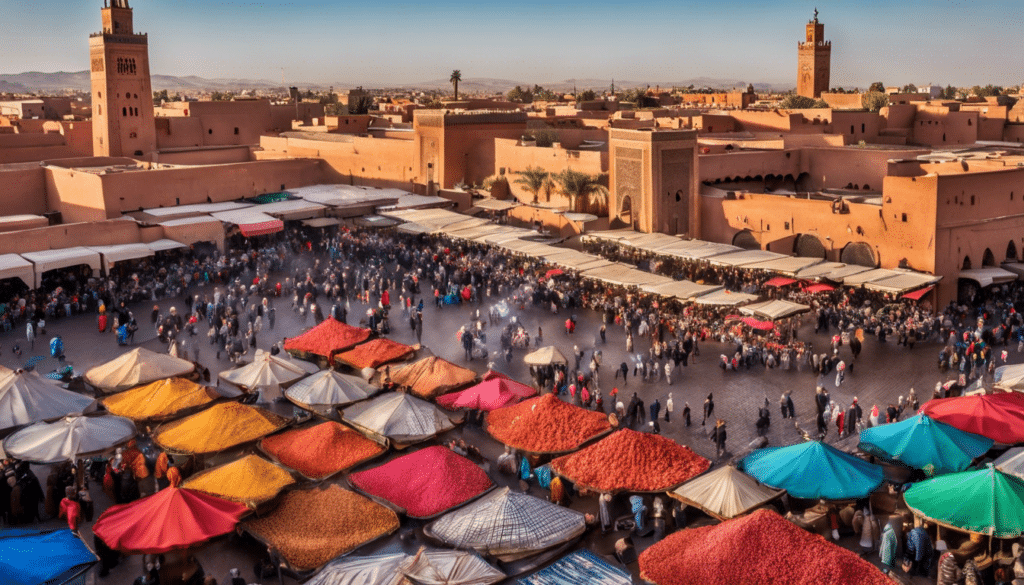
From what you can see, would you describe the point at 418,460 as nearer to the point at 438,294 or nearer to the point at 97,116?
the point at 438,294

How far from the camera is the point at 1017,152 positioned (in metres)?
33.0

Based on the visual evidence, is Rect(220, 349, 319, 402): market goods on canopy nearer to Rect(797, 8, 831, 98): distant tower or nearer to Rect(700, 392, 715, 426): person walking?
Rect(700, 392, 715, 426): person walking

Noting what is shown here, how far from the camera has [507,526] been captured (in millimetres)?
10773

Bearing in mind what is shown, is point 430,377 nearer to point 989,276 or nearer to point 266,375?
point 266,375

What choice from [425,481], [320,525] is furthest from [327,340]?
[320,525]

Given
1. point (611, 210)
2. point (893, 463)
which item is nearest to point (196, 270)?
point (611, 210)

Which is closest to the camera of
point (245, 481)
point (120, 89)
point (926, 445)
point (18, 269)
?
point (245, 481)

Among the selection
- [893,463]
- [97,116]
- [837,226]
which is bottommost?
[893,463]

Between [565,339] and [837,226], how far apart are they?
8.87 metres

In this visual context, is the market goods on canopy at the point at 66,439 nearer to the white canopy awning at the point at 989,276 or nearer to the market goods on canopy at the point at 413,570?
the market goods on canopy at the point at 413,570

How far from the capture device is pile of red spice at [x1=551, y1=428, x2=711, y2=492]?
40.0 ft

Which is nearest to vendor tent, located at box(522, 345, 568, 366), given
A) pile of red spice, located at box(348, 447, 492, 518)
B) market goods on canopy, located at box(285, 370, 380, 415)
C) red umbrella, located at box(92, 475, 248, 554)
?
market goods on canopy, located at box(285, 370, 380, 415)

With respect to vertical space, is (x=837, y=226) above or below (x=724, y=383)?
above

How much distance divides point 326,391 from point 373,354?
265 cm
